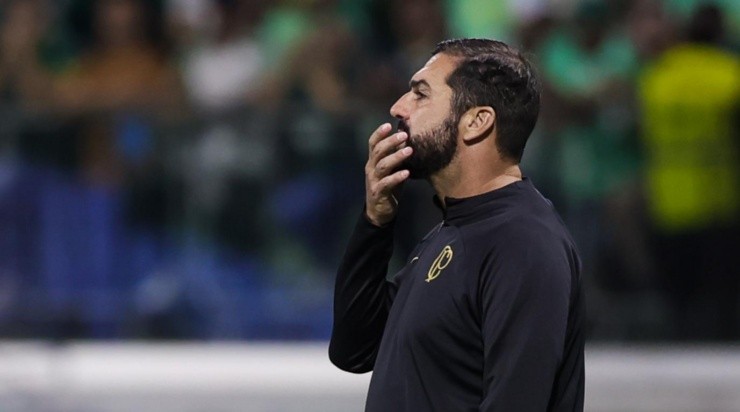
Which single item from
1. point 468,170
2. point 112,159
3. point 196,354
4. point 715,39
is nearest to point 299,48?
point 112,159

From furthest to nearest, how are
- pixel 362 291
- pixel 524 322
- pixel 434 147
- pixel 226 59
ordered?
pixel 226 59 → pixel 362 291 → pixel 434 147 → pixel 524 322

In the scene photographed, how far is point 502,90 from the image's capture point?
3068 mm

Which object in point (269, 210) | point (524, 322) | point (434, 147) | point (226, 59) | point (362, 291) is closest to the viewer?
point (524, 322)

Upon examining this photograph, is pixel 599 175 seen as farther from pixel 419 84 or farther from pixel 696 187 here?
pixel 419 84

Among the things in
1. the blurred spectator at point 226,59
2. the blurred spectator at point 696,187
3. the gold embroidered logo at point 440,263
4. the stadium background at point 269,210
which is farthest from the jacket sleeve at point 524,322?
the blurred spectator at point 226,59

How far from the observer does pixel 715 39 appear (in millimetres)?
8266

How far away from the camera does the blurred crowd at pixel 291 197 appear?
8.05 m

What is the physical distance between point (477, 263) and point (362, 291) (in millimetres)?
479

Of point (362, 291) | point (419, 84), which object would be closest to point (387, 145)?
point (419, 84)

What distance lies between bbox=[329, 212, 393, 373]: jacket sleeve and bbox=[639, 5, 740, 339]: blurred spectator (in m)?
4.90

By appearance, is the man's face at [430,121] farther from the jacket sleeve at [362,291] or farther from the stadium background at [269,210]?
the stadium background at [269,210]

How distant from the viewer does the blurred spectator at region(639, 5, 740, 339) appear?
811cm

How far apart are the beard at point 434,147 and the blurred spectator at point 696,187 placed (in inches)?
203

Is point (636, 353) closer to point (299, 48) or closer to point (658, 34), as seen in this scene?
point (658, 34)
